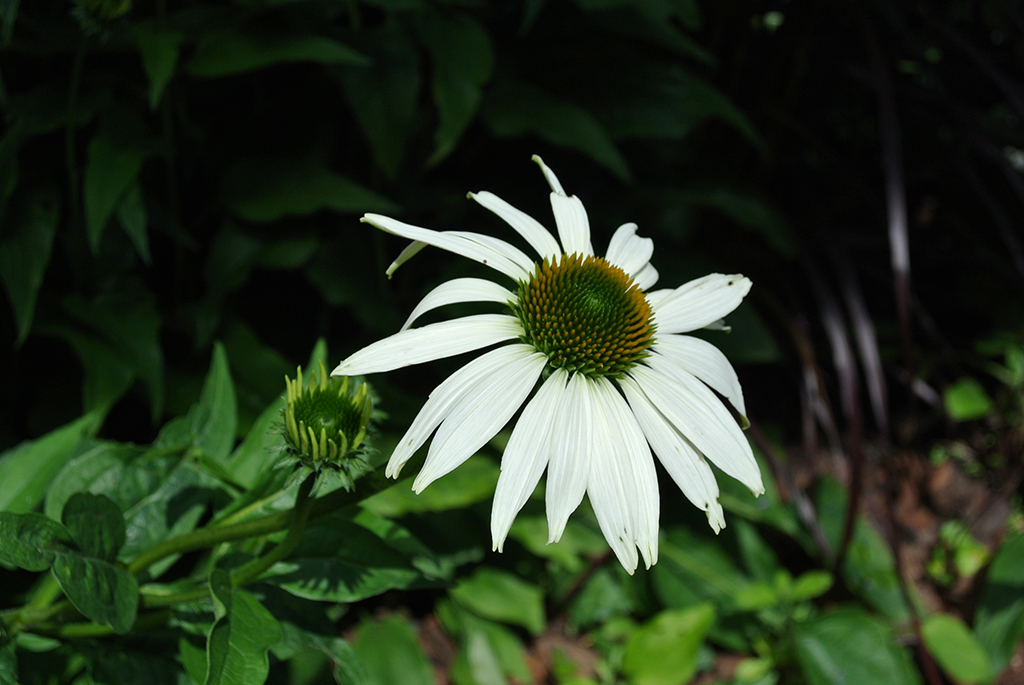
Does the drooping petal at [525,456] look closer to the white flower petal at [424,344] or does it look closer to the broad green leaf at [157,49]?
the white flower petal at [424,344]

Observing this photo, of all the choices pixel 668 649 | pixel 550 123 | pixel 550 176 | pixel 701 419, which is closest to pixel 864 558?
pixel 668 649

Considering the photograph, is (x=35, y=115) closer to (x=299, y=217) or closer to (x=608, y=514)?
(x=299, y=217)

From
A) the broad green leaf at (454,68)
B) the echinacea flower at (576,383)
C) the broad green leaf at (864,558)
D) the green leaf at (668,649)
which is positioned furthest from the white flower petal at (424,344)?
the broad green leaf at (864,558)

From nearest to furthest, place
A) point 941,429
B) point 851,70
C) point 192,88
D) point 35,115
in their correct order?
point 35,115 < point 192,88 < point 851,70 < point 941,429

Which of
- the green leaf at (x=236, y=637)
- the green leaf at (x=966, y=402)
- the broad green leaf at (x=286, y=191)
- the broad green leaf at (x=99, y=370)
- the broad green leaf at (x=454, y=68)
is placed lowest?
the green leaf at (x=966, y=402)

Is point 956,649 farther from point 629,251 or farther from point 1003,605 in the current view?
point 629,251

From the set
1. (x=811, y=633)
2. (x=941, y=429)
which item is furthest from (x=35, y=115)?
(x=941, y=429)
